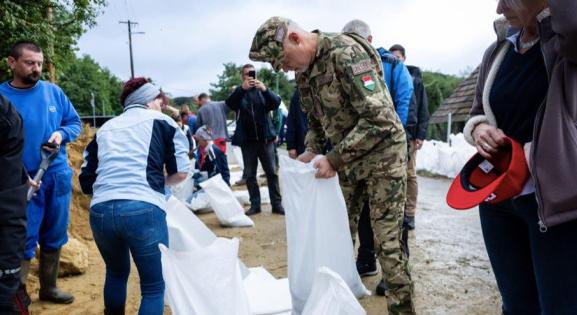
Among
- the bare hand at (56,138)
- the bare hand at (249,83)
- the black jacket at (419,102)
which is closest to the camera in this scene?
the bare hand at (56,138)

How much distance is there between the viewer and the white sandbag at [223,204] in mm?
5168

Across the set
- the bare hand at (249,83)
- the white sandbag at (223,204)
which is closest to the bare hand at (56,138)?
the white sandbag at (223,204)

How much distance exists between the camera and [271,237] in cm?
480

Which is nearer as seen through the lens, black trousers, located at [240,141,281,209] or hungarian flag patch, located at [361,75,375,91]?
hungarian flag patch, located at [361,75,375,91]

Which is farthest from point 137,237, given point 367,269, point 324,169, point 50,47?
point 50,47

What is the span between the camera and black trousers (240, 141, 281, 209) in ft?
19.2

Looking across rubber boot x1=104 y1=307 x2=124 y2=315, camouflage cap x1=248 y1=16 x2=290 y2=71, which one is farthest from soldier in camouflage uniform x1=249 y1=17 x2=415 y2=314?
rubber boot x1=104 y1=307 x2=124 y2=315

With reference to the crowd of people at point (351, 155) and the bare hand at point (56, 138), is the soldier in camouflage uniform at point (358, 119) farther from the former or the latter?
the bare hand at point (56, 138)

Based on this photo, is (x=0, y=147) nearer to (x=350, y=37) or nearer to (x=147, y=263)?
(x=147, y=263)

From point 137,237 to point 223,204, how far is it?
116 inches

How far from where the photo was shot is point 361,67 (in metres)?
2.13

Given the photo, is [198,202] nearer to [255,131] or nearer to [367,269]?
[255,131]

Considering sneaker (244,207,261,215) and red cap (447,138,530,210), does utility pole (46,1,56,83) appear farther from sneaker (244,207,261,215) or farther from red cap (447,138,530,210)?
red cap (447,138,530,210)

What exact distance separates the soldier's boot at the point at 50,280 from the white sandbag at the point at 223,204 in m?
2.12
